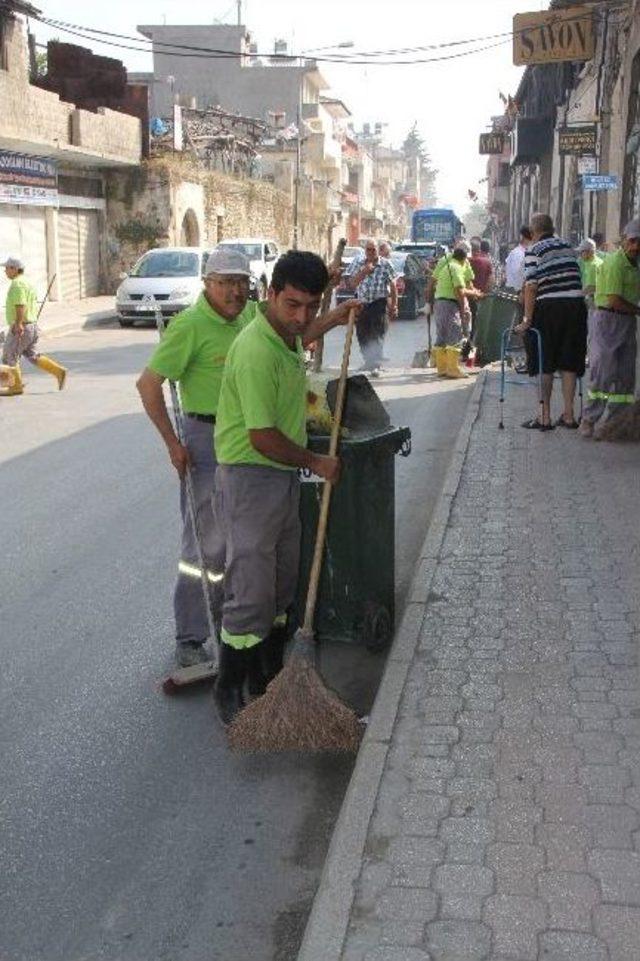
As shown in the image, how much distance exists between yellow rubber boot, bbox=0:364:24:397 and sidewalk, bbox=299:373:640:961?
8.11 meters

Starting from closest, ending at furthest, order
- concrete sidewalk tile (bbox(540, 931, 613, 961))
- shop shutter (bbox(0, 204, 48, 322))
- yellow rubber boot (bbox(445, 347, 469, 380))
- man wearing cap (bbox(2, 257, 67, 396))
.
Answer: concrete sidewalk tile (bbox(540, 931, 613, 961)) → man wearing cap (bbox(2, 257, 67, 396)) → yellow rubber boot (bbox(445, 347, 469, 380)) → shop shutter (bbox(0, 204, 48, 322))

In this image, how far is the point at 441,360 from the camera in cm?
1489

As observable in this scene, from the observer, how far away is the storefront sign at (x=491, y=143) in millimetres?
47312

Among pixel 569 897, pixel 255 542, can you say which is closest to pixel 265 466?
pixel 255 542

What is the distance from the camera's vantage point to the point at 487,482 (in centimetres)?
809

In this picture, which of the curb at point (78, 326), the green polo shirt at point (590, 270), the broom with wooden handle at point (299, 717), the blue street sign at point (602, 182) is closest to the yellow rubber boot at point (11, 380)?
the green polo shirt at point (590, 270)

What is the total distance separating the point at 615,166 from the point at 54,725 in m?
14.0

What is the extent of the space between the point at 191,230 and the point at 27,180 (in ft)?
33.1

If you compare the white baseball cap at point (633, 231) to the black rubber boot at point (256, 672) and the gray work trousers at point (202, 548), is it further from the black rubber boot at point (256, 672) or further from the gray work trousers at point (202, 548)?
the black rubber boot at point (256, 672)

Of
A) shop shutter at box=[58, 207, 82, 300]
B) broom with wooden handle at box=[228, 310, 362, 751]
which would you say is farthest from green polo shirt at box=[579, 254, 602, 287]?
shop shutter at box=[58, 207, 82, 300]

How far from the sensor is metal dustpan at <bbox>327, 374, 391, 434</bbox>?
498cm

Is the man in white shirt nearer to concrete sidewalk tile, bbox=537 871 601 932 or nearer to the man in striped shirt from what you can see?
the man in striped shirt

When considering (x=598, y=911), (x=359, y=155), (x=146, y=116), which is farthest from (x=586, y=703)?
(x=359, y=155)

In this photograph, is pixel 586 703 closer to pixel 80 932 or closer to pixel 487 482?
pixel 80 932
